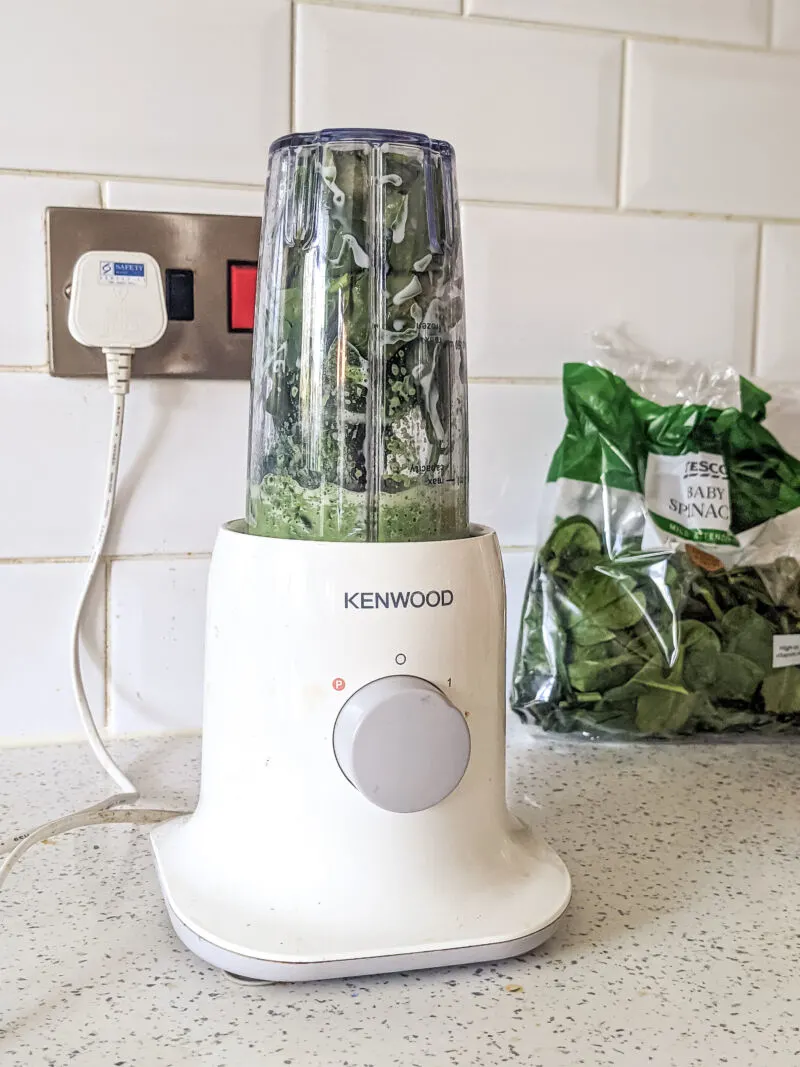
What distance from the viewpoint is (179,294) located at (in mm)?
703

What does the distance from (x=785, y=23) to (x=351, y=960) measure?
2.56 ft

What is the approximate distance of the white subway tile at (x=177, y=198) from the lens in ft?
2.28

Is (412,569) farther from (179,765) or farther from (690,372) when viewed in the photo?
(690,372)

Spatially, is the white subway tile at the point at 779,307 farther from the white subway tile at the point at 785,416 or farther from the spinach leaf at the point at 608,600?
the spinach leaf at the point at 608,600

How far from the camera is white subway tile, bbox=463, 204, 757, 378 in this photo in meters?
0.77

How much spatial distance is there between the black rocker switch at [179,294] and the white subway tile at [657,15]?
0.29m

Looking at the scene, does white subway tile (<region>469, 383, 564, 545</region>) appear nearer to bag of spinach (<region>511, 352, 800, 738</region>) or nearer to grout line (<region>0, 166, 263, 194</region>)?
bag of spinach (<region>511, 352, 800, 738</region>)

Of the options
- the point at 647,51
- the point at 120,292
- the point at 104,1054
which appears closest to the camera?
the point at 104,1054

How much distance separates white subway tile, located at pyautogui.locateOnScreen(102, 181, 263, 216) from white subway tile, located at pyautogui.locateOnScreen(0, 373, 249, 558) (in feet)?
0.39

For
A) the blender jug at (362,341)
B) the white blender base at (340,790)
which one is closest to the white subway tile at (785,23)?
the blender jug at (362,341)

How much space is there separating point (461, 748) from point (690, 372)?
50 cm

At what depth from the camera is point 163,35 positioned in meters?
0.69

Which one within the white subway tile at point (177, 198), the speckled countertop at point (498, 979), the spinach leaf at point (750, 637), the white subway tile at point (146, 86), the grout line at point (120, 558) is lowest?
the speckled countertop at point (498, 979)

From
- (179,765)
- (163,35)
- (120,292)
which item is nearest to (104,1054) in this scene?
(179,765)
